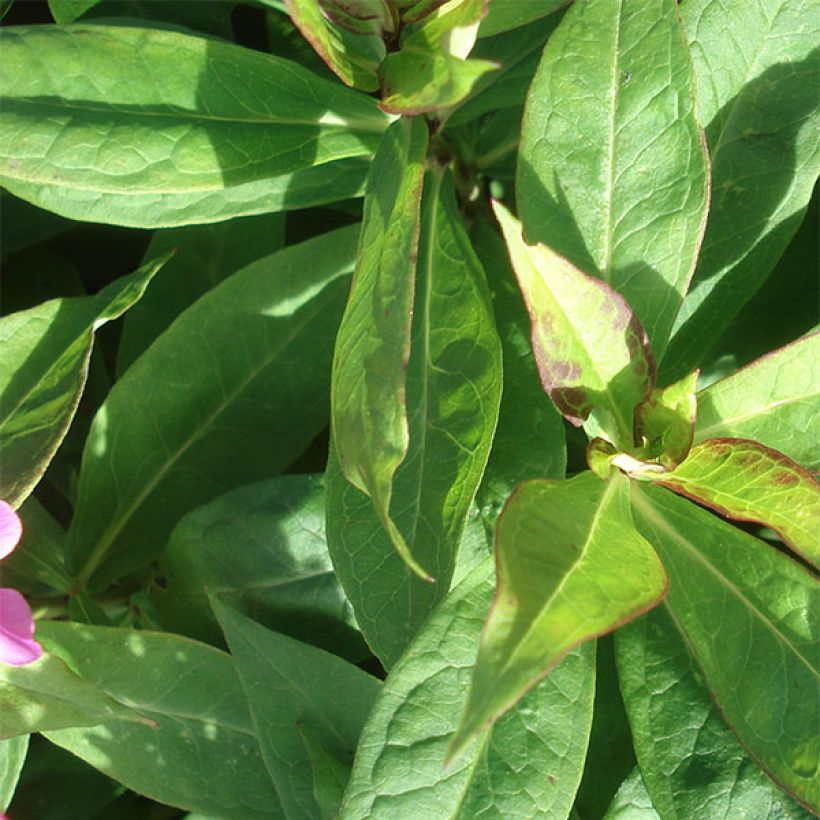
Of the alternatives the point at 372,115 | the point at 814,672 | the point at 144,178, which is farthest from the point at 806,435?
the point at 144,178

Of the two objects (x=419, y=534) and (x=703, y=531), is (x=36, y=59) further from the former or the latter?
(x=703, y=531)

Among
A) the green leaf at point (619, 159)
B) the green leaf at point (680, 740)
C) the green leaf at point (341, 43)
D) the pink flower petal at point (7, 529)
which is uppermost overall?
the green leaf at point (341, 43)

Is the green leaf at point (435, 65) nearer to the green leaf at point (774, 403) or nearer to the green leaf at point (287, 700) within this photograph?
the green leaf at point (774, 403)

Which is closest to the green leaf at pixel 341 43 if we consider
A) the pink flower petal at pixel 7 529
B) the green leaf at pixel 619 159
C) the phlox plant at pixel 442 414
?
the phlox plant at pixel 442 414

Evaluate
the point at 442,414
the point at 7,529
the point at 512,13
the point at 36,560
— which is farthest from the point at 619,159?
the point at 36,560

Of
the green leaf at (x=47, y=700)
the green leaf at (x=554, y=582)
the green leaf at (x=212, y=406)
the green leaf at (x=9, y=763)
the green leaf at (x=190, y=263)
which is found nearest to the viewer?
the green leaf at (x=554, y=582)

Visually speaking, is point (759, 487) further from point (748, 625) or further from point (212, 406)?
point (212, 406)
